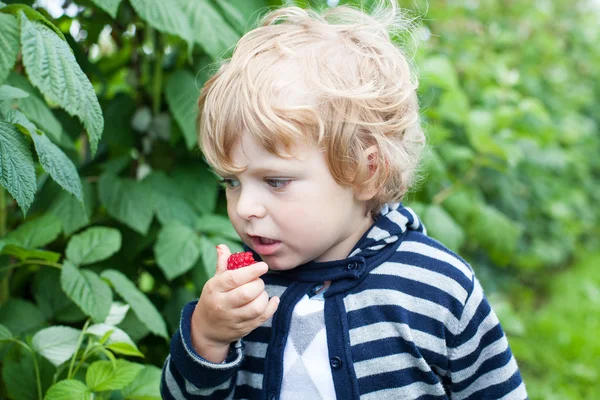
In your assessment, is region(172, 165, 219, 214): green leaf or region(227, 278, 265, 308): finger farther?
region(172, 165, 219, 214): green leaf

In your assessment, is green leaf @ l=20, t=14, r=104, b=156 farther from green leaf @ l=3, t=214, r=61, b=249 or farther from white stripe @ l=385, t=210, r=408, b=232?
white stripe @ l=385, t=210, r=408, b=232

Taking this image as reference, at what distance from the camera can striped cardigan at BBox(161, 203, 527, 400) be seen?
1.29m

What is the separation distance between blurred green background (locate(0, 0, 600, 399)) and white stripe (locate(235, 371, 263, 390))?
383 mm

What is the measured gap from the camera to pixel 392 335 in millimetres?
1300

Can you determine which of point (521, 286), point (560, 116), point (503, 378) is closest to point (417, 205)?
point (503, 378)

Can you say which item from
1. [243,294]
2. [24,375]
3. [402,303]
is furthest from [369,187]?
[24,375]

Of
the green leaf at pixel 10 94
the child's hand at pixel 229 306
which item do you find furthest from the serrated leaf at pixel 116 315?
the green leaf at pixel 10 94

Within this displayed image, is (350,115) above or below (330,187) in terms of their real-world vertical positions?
above

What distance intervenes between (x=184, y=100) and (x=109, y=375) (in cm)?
81

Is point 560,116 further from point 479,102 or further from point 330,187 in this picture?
point 330,187

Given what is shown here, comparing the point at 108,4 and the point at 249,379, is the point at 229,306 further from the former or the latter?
the point at 108,4

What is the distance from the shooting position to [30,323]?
1611 millimetres

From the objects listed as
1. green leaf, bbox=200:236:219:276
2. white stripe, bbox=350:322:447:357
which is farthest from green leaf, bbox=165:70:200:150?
white stripe, bbox=350:322:447:357

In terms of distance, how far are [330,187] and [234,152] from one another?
0.19 meters
